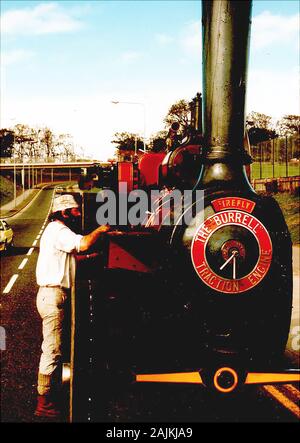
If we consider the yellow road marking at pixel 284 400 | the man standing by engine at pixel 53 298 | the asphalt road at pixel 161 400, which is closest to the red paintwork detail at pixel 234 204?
the asphalt road at pixel 161 400

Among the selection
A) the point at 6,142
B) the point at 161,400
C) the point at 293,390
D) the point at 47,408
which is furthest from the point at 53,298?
the point at 6,142

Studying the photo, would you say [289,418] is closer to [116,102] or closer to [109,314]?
[109,314]

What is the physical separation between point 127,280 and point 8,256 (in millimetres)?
19000

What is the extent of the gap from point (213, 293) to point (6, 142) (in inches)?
4873

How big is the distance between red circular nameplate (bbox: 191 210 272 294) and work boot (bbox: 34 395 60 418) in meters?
2.29

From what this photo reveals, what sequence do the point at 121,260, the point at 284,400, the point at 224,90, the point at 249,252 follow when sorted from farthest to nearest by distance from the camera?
the point at 284,400 → the point at 121,260 → the point at 224,90 → the point at 249,252

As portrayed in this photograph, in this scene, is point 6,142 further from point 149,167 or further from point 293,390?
point 293,390

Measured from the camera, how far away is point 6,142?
121250 millimetres

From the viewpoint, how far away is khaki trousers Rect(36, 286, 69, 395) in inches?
195

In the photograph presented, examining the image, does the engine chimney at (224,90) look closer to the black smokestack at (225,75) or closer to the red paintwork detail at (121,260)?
the black smokestack at (225,75)

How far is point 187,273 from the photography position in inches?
149

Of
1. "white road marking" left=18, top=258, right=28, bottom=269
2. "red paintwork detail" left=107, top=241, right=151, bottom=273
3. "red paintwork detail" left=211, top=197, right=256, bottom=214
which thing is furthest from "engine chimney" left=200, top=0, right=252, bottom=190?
"white road marking" left=18, top=258, right=28, bottom=269

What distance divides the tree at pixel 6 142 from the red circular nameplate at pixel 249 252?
122125 millimetres

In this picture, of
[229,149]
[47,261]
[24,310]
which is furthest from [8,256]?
[229,149]
